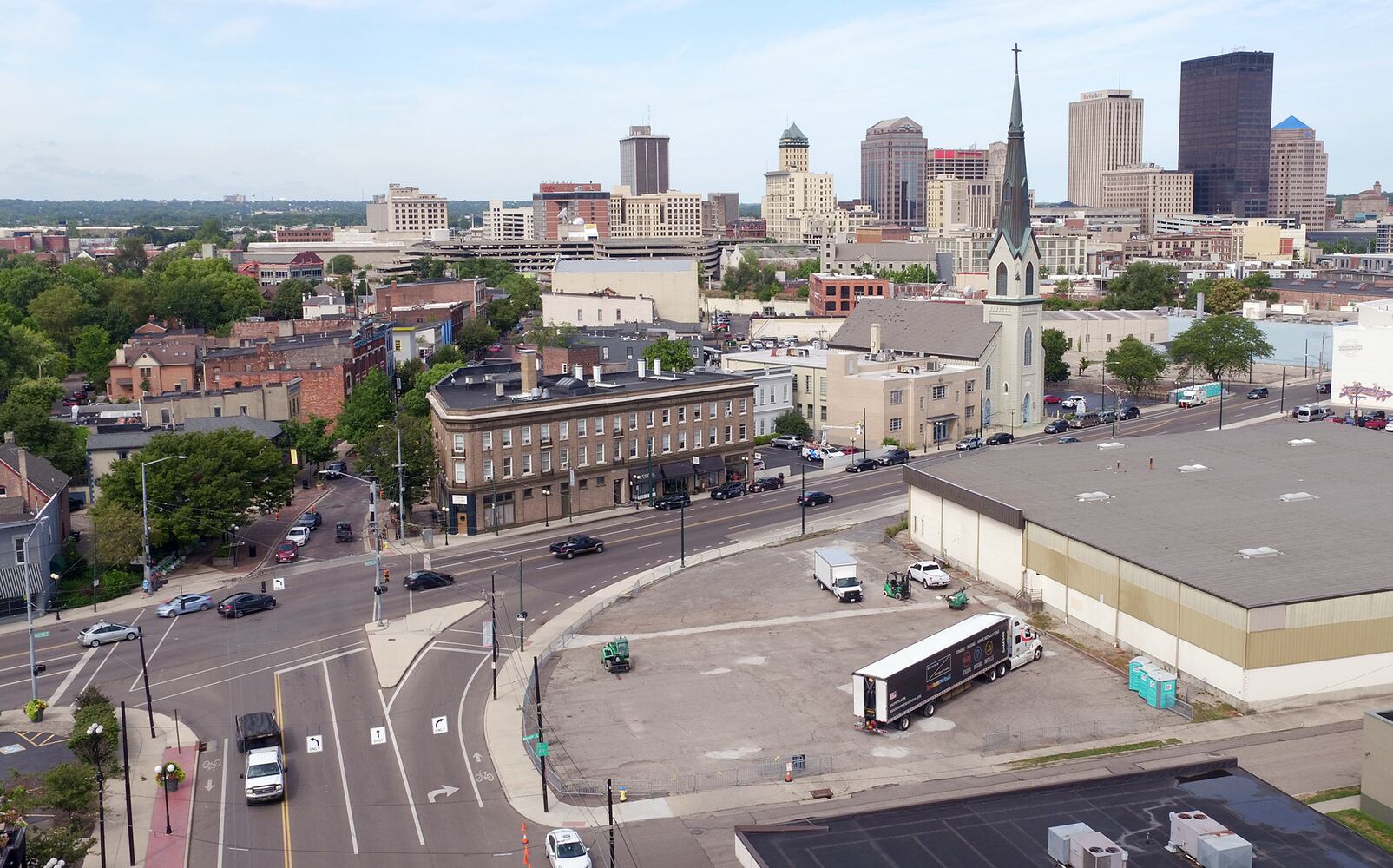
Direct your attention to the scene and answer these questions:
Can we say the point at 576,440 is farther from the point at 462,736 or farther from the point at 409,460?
the point at 462,736

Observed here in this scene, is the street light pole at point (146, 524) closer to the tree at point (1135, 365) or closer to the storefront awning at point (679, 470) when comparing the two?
the storefront awning at point (679, 470)

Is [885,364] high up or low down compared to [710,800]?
up

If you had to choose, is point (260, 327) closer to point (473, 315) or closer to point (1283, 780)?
point (473, 315)

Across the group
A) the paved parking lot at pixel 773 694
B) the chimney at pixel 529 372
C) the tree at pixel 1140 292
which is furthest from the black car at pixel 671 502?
the tree at pixel 1140 292

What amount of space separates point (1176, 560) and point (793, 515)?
3206cm

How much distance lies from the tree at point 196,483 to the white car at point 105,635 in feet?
37.6

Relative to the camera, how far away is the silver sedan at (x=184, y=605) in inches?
2406

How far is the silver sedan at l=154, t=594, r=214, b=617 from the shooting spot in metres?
61.1

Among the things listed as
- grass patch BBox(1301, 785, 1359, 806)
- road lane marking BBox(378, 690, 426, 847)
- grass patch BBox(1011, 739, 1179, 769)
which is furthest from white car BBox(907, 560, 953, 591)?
road lane marking BBox(378, 690, 426, 847)

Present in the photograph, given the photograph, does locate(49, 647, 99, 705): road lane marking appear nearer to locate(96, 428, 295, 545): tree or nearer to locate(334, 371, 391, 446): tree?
locate(96, 428, 295, 545): tree

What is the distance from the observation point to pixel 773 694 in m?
48.0

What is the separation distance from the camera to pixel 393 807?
128ft

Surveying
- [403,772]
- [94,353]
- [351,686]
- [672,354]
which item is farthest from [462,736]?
[94,353]

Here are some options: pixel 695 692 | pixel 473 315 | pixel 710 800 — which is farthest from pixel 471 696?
pixel 473 315
